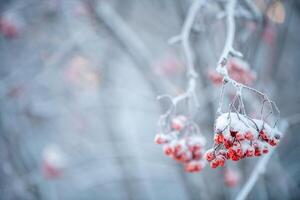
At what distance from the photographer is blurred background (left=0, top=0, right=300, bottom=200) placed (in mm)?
3020

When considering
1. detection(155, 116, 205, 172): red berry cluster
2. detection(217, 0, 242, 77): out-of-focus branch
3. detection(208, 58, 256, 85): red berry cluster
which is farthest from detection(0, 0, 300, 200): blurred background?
detection(155, 116, 205, 172): red berry cluster

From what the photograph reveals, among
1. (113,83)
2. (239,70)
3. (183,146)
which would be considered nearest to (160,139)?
(183,146)

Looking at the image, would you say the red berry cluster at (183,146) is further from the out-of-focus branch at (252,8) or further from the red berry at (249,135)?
the out-of-focus branch at (252,8)

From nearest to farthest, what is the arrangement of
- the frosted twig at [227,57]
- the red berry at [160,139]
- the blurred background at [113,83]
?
the frosted twig at [227,57] < the red berry at [160,139] < the blurred background at [113,83]

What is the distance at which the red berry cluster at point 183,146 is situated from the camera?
1.74 meters

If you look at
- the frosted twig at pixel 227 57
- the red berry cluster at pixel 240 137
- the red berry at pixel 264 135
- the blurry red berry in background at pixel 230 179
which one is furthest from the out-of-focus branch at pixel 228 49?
the blurry red berry in background at pixel 230 179

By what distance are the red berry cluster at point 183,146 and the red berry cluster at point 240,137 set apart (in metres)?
0.34

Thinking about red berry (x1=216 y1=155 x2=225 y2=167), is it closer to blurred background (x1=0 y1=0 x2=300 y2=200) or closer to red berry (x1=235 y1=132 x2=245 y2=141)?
red berry (x1=235 y1=132 x2=245 y2=141)

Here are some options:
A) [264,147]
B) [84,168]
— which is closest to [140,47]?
[264,147]

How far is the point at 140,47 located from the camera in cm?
301

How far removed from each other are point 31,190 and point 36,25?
8.09ft

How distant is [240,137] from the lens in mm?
1318

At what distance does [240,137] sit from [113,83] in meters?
3.84

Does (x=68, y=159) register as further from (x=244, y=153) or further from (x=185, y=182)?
(x=244, y=153)
